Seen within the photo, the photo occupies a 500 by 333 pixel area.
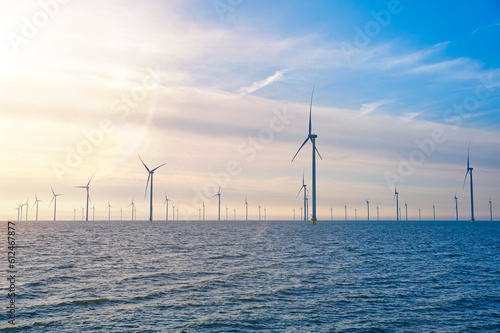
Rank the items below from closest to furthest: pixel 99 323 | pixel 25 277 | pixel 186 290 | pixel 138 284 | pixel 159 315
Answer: pixel 99 323
pixel 159 315
pixel 186 290
pixel 138 284
pixel 25 277

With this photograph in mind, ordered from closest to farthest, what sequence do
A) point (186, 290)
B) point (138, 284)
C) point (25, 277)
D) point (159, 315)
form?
point (159, 315)
point (186, 290)
point (138, 284)
point (25, 277)

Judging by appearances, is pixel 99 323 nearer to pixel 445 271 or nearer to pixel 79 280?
pixel 79 280

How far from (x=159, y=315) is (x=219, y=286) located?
9.21m

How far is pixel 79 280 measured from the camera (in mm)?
35000

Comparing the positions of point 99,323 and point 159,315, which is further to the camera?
point 159,315

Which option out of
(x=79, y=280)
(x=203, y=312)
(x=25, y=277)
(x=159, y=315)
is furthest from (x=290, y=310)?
(x=25, y=277)

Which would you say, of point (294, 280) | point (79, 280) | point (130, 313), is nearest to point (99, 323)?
point (130, 313)

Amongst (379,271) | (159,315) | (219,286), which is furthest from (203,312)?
(379,271)

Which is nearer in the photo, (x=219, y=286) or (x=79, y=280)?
(x=219, y=286)

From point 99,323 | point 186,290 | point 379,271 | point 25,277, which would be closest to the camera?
point 99,323

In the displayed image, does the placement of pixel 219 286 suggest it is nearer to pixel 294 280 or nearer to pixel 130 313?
pixel 294 280

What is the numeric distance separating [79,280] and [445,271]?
36176mm

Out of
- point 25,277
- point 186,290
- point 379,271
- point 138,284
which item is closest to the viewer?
point 186,290

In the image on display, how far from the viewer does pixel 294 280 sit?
3538 cm
